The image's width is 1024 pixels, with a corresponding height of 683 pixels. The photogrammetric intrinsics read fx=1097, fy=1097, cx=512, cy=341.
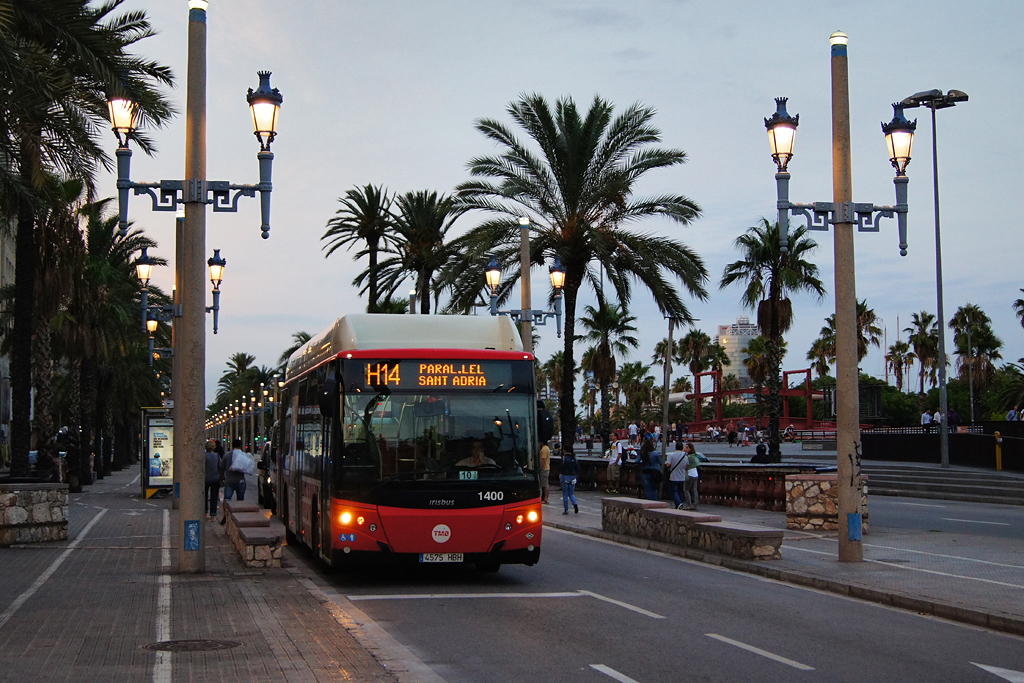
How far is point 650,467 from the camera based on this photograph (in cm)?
2541

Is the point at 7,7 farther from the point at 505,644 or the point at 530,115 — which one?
the point at 530,115

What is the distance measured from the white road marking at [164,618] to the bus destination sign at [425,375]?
349 centimetres

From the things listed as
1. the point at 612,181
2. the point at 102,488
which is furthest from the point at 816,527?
the point at 102,488

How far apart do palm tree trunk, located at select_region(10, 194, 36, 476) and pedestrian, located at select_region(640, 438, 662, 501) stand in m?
13.9

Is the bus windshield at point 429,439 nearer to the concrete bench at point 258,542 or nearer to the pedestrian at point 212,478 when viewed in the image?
the concrete bench at point 258,542

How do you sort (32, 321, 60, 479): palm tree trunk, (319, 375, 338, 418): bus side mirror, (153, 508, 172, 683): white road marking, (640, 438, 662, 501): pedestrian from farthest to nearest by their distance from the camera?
(32, 321, 60, 479): palm tree trunk, (640, 438, 662, 501): pedestrian, (319, 375, 338, 418): bus side mirror, (153, 508, 172, 683): white road marking

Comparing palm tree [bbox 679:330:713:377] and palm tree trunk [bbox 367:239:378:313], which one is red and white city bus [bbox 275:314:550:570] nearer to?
palm tree trunk [bbox 367:239:378:313]

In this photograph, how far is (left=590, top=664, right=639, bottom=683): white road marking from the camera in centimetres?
839

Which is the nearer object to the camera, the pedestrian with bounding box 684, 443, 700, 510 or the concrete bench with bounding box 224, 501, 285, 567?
the concrete bench with bounding box 224, 501, 285, 567

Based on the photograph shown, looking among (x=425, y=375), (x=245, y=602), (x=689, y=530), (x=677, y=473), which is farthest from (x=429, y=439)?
(x=677, y=473)

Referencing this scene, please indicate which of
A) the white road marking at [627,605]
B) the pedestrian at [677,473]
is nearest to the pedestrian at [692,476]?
the pedestrian at [677,473]

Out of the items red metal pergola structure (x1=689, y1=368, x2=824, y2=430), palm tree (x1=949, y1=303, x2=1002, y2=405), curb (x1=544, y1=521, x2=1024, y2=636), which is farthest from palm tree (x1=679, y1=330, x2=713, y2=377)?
curb (x1=544, y1=521, x2=1024, y2=636)

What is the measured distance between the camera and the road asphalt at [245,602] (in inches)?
338

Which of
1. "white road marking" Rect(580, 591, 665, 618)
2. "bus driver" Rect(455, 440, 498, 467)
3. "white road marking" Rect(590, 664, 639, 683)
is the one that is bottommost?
"white road marking" Rect(580, 591, 665, 618)
